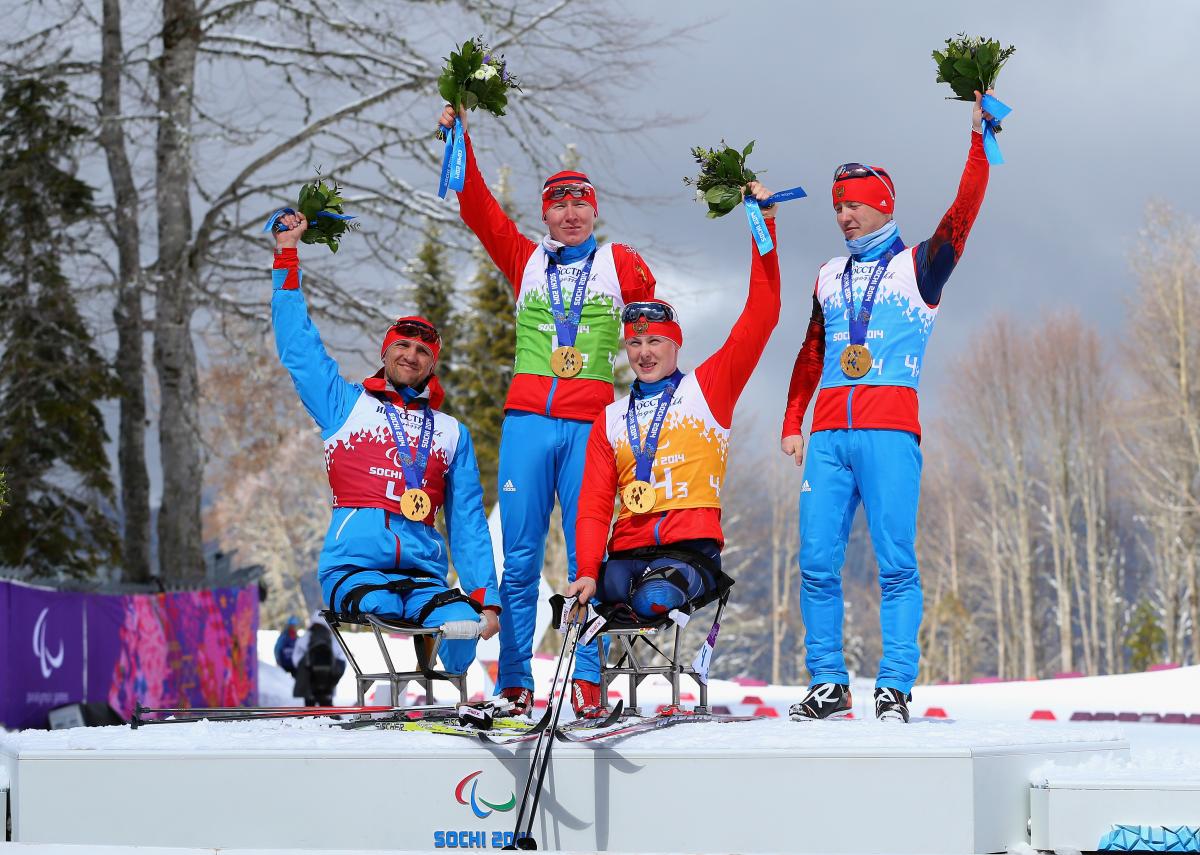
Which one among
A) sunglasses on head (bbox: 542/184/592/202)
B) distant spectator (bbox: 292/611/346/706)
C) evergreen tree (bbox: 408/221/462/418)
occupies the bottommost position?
distant spectator (bbox: 292/611/346/706)

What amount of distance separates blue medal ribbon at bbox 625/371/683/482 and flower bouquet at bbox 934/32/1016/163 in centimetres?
165

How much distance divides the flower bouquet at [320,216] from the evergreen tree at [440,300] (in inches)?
289

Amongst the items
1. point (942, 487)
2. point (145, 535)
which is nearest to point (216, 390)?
point (145, 535)

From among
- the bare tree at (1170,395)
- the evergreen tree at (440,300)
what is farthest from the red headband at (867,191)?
the bare tree at (1170,395)

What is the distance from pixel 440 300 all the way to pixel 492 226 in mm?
29443

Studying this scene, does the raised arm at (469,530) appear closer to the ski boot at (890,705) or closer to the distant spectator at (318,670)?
the ski boot at (890,705)

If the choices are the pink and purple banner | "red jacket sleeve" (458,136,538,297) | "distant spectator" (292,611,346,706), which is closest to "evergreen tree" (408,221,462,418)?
"distant spectator" (292,611,346,706)

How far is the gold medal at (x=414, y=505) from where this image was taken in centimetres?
568

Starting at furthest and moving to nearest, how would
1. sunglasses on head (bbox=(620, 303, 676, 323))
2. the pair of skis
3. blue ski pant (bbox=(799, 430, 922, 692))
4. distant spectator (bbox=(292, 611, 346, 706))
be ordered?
distant spectator (bbox=(292, 611, 346, 706))
sunglasses on head (bbox=(620, 303, 676, 323))
blue ski pant (bbox=(799, 430, 922, 692))
the pair of skis

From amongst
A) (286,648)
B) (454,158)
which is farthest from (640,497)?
(286,648)

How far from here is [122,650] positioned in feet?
44.7

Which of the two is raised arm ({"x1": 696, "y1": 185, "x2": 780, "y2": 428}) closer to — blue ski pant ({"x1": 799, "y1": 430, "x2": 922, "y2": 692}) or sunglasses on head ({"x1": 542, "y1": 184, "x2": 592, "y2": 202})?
blue ski pant ({"x1": 799, "y1": 430, "x2": 922, "y2": 692})

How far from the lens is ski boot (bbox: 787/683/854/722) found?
17.6ft

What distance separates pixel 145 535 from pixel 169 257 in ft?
14.2
